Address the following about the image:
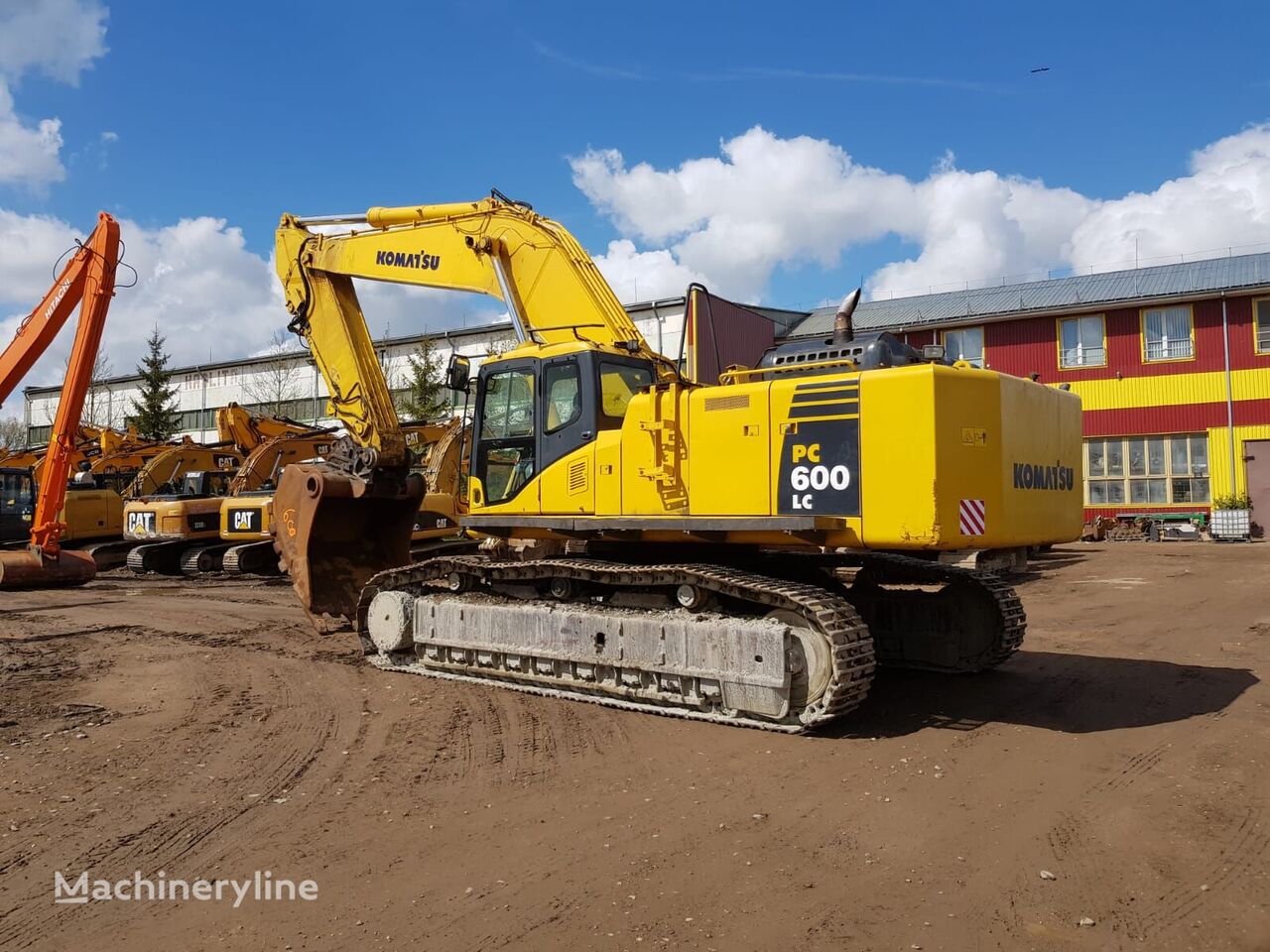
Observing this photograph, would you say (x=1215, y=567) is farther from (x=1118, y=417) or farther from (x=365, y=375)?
(x=365, y=375)

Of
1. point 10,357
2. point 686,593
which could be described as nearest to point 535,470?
point 686,593

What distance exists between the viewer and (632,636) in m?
7.78

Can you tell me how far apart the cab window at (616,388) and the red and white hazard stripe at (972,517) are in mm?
2810

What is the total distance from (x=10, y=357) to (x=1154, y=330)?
28.9 metres

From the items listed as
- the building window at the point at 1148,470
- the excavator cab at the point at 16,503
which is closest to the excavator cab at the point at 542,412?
the excavator cab at the point at 16,503

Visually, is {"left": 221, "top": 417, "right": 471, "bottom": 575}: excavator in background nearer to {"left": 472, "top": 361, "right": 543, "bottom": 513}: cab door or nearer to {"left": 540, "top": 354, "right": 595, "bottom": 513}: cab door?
{"left": 472, "top": 361, "right": 543, "bottom": 513}: cab door

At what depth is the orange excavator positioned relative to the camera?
16.7m

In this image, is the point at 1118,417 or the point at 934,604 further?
the point at 1118,417

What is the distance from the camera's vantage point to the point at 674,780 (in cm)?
600

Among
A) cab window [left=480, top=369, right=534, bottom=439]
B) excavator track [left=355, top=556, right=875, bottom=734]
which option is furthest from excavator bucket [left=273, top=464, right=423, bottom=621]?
cab window [left=480, top=369, right=534, bottom=439]

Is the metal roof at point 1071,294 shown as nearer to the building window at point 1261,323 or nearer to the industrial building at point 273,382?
the building window at point 1261,323

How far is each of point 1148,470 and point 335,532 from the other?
25378 millimetres

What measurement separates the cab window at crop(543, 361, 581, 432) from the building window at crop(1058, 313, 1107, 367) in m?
25.3

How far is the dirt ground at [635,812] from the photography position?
407 centimetres
